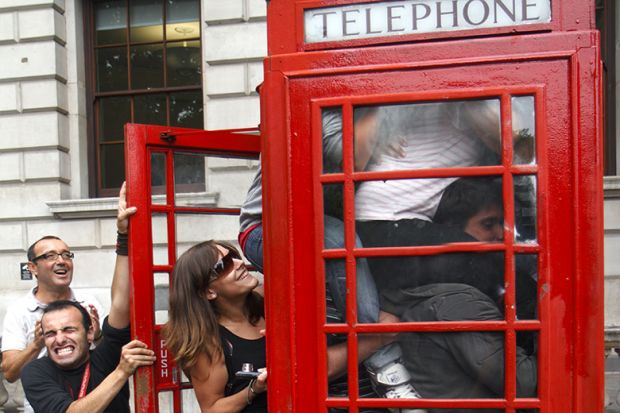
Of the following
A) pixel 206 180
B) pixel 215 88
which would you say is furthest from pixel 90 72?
pixel 206 180

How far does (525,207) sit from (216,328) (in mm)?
1429

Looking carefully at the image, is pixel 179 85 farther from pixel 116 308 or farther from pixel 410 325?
pixel 410 325

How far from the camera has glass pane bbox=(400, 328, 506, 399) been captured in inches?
74.9

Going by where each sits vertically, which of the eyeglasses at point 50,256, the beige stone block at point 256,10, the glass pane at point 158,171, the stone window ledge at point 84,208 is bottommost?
the eyeglasses at point 50,256

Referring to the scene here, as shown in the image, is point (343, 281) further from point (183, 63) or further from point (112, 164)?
point (112, 164)

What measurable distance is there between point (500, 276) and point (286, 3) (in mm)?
1150

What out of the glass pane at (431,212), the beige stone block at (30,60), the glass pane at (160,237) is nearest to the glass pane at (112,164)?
the beige stone block at (30,60)

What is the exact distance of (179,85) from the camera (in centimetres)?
776

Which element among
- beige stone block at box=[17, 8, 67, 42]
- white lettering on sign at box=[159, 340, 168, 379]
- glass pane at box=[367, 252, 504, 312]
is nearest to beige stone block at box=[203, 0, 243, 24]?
beige stone block at box=[17, 8, 67, 42]

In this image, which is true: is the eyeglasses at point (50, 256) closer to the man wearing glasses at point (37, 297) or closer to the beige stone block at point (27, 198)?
the man wearing glasses at point (37, 297)

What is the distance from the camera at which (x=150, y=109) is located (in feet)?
25.9

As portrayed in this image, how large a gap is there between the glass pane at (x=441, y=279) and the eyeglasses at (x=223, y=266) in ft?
3.08

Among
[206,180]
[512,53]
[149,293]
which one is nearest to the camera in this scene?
[512,53]

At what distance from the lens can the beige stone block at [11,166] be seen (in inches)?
297
